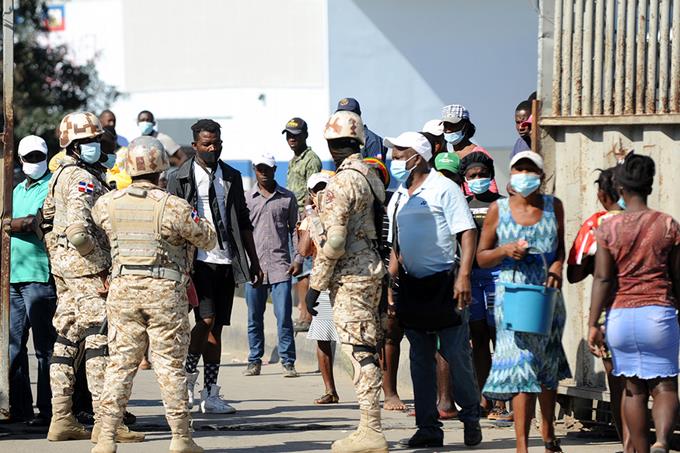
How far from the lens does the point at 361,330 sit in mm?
8242

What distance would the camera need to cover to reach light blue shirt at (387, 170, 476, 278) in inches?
331

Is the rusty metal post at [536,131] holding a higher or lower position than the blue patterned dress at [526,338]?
higher

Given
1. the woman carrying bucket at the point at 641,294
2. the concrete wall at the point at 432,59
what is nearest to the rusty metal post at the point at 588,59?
the woman carrying bucket at the point at 641,294

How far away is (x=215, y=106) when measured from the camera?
1032 inches

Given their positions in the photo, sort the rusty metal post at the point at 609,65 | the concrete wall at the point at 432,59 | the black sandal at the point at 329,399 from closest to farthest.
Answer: the rusty metal post at the point at 609,65
the black sandal at the point at 329,399
the concrete wall at the point at 432,59

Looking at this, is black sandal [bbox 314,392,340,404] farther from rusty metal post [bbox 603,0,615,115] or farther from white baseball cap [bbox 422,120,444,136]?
rusty metal post [bbox 603,0,615,115]

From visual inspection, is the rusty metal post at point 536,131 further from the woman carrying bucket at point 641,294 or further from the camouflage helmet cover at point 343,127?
the woman carrying bucket at point 641,294

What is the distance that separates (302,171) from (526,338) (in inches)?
244

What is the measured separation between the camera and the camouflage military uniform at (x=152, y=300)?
8039 mm

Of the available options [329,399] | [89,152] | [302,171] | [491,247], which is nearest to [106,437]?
[89,152]

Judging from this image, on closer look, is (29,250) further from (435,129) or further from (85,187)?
(435,129)

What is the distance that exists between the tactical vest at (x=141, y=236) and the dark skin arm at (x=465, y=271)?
1.74 meters

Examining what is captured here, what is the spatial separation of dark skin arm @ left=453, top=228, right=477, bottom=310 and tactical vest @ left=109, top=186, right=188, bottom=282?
1.74 m

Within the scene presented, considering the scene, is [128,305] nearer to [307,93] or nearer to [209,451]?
[209,451]
